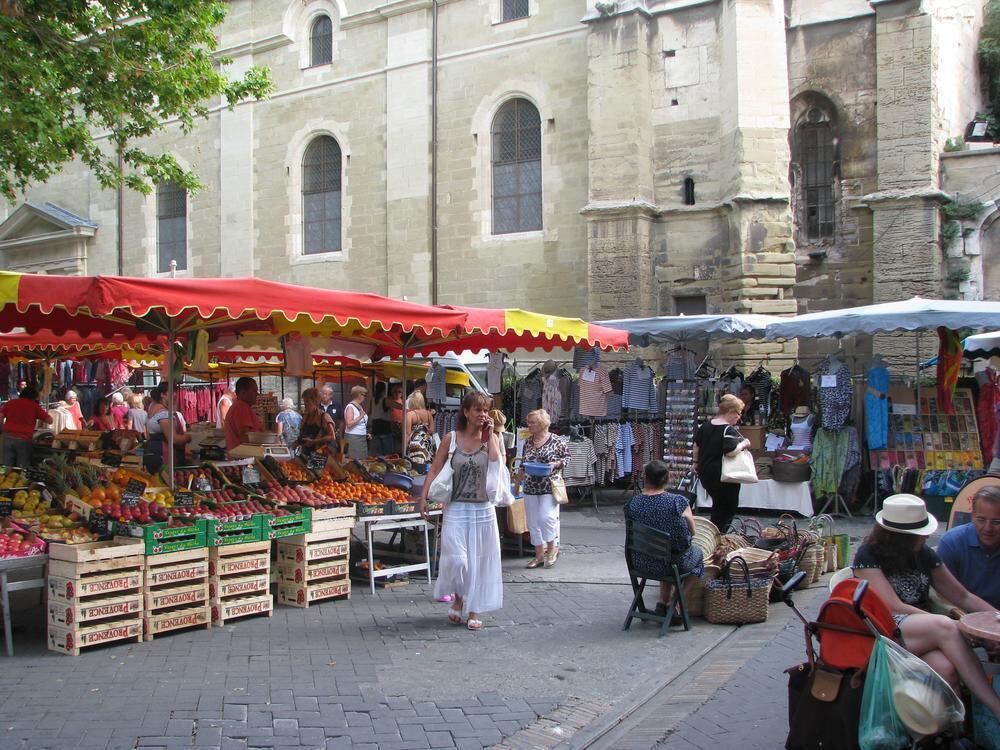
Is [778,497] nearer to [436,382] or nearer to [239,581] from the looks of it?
[436,382]

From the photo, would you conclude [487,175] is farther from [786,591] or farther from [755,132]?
[786,591]

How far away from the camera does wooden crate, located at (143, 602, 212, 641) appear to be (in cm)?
630

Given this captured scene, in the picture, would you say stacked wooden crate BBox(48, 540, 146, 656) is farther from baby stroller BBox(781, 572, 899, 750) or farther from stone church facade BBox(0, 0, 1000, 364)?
stone church facade BBox(0, 0, 1000, 364)

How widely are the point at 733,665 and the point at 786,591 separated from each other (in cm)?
185

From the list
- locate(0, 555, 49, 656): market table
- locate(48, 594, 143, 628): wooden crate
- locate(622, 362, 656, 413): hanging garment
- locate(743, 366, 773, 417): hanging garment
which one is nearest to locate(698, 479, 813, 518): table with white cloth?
locate(743, 366, 773, 417): hanging garment

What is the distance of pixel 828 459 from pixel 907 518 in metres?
7.35

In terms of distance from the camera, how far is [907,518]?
175 inches

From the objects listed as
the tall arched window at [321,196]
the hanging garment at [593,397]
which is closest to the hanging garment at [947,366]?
the hanging garment at [593,397]

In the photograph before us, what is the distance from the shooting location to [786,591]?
168 inches

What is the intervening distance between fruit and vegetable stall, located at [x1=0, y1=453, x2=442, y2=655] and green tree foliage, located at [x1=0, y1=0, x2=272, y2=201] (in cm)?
464

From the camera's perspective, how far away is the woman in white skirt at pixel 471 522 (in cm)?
659

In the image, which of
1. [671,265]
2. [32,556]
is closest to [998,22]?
[671,265]

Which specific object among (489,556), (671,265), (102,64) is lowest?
(489,556)

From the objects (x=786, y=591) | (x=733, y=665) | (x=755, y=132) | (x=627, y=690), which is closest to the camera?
(x=786, y=591)
